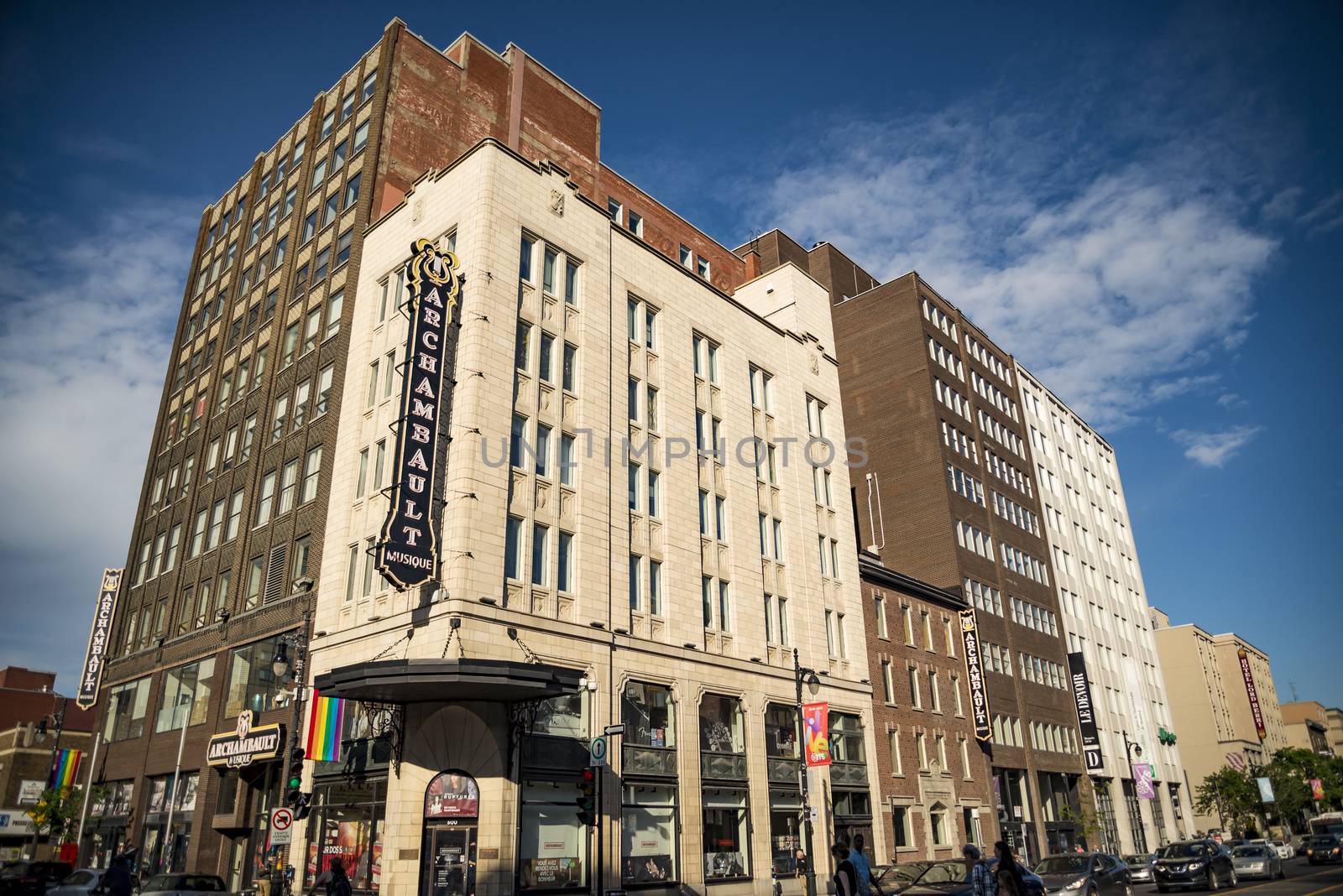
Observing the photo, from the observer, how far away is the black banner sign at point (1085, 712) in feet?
207

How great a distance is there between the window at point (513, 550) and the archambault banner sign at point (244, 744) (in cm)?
1102

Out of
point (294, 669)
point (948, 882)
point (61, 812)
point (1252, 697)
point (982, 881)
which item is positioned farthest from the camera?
point (1252, 697)

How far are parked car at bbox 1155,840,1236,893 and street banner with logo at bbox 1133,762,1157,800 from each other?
33.9 metres

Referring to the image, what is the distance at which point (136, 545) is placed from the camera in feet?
165

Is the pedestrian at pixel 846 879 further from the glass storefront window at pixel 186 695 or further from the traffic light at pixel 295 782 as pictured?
the glass storefront window at pixel 186 695

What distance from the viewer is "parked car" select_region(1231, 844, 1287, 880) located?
117 feet

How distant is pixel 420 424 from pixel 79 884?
1704 cm

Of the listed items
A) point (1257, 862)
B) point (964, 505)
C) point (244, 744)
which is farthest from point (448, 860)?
point (964, 505)

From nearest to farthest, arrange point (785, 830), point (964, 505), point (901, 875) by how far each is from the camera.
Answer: point (901, 875) < point (785, 830) < point (964, 505)

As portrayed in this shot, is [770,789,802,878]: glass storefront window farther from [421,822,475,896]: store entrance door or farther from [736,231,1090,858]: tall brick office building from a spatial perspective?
[736,231,1090,858]: tall brick office building

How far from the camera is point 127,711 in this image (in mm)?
44594

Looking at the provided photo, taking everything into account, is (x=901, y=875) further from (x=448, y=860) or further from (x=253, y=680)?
(x=253, y=680)

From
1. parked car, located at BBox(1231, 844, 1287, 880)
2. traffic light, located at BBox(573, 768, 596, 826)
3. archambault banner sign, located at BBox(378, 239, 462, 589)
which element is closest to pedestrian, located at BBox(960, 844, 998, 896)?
traffic light, located at BBox(573, 768, 596, 826)

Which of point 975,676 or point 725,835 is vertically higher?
point 975,676
